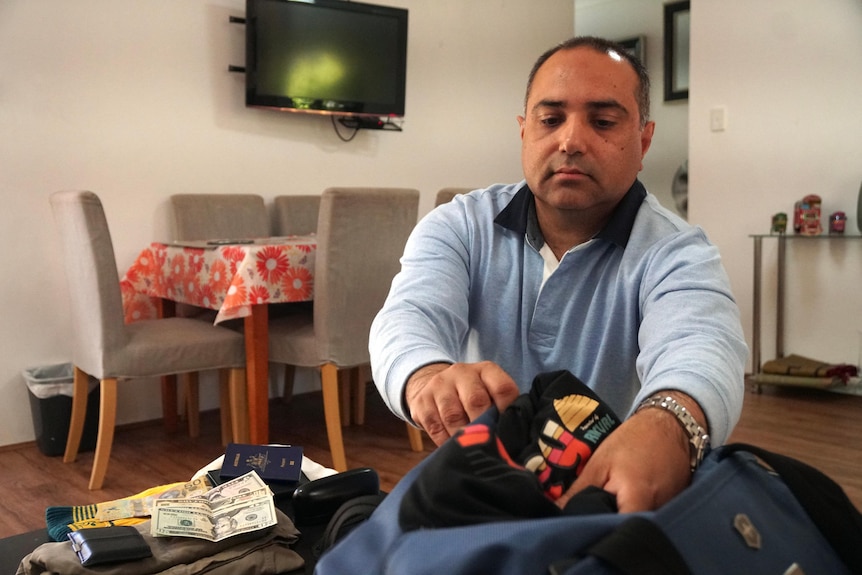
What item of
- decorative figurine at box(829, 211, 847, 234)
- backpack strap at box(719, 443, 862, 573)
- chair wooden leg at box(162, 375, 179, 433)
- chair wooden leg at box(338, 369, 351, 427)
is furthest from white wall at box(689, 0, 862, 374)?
backpack strap at box(719, 443, 862, 573)

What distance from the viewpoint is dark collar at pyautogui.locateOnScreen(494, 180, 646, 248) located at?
1.07 metres

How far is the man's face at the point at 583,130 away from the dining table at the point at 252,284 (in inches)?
68.7

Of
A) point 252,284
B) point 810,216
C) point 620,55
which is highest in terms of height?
point 620,55

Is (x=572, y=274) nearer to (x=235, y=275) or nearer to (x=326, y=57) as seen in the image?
(x=235, y=275)

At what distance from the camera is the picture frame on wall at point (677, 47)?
217 inches

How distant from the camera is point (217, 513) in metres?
0.90

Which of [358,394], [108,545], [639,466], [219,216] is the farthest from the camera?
[219,216]

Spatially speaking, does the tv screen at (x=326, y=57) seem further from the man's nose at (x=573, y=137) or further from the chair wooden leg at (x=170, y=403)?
the man's nose at (x=573, y=137)

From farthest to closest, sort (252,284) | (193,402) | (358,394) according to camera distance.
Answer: (358,394) < (193,402) < (252,284)

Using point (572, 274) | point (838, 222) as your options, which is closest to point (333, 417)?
point (572, 274)

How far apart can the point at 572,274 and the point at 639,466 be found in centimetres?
54

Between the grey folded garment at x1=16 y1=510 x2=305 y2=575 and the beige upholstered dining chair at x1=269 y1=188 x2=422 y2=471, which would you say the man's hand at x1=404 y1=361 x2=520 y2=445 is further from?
the beige upholstered dining chair at x1=269 y1=188 x2=422 y2=471

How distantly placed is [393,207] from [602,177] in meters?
1.77

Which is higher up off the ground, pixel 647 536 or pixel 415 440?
pixel 647 536
